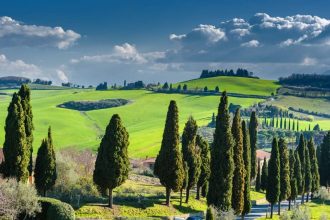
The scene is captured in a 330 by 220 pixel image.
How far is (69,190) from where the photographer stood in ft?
235

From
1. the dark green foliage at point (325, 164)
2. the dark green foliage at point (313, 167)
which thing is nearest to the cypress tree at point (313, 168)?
the dark green foliage at point (313, 167)

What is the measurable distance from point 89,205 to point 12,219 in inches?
578

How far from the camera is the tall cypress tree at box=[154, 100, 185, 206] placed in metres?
69.2

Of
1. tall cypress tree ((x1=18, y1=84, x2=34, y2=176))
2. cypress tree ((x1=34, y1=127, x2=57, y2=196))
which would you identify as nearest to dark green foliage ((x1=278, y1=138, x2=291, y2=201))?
cypress tree ((x1=34, y1=127, x2=57, y2=196))

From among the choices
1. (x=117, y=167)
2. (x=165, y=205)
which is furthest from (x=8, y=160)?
(x=165, y=205)

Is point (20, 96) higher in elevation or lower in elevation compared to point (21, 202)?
higher

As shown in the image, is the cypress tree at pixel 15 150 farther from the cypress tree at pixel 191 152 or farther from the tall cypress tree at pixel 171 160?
the cypress tree at pixel 191 152

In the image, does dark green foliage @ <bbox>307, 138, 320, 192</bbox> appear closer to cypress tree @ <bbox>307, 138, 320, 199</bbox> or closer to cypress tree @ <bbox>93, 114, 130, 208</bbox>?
cypress tree @ <bbox>307, 138, 320, 199</bbox>

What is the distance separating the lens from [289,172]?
90.4 metres

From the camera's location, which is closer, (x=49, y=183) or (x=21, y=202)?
(x=21, y=202)

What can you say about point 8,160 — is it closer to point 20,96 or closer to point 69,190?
point 20,96

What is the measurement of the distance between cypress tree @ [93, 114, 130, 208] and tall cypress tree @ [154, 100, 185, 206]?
27.4 feet

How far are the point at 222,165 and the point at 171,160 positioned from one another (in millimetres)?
9802

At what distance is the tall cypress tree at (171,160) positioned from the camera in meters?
69.2
